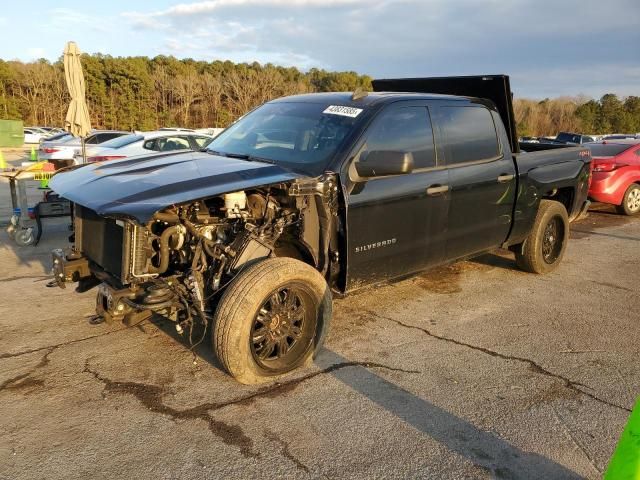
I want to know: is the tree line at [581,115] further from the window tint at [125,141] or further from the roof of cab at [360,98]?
the roof of cab at [360,98]

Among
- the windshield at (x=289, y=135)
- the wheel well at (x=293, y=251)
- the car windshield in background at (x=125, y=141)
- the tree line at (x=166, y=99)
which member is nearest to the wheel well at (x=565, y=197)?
the windshield at (x=289, y=135)

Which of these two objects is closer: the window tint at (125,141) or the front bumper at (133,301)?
the front bumper at (133,301)

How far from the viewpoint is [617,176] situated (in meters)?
10.2

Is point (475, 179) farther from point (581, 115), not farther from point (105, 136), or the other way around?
point (581, 115)

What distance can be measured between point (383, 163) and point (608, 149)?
892 centimetres

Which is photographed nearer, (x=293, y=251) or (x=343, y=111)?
(x=293, y=251)

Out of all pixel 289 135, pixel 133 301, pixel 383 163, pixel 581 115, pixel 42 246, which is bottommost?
pixel 42 246

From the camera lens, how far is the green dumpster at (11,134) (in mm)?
27559

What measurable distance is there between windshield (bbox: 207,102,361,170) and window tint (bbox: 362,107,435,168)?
211 millimetres

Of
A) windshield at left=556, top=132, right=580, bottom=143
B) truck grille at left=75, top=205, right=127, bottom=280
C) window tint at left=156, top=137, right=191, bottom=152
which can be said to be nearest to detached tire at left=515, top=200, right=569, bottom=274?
truck grille at left=75, top=205, right=127, bottom=280

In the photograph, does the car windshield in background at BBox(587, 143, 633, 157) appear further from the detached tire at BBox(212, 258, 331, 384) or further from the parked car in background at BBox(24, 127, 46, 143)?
the parked car in background at BBox(24, 127, 46, 143)

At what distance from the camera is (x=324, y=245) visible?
3805 millimetres

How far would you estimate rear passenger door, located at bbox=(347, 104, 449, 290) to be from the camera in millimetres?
3846

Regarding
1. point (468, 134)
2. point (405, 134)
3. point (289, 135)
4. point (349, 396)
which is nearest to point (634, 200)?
point (468, 134)
